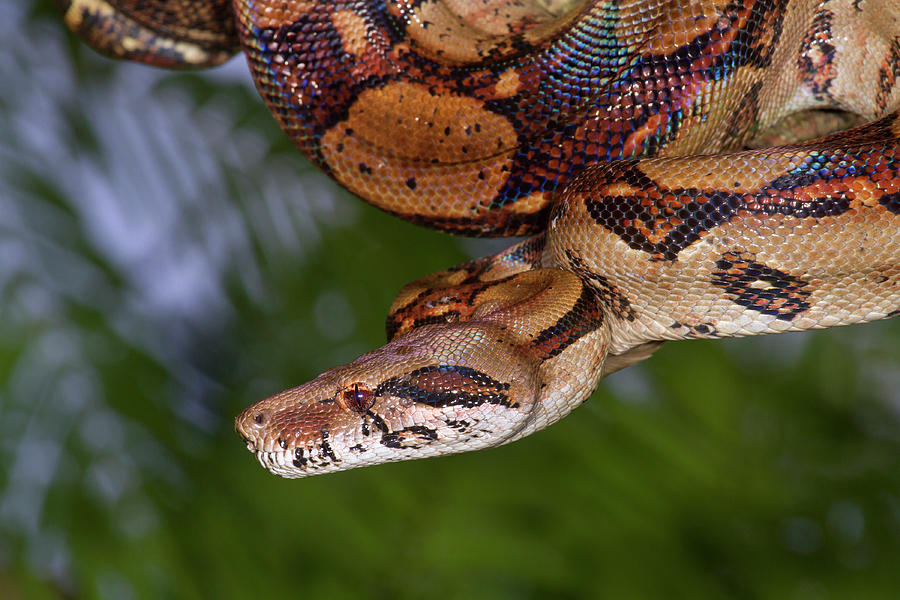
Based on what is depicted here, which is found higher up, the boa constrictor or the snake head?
the boa constrictor

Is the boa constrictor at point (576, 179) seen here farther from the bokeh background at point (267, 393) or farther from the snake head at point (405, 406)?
the bokeh background at point (267, 393)

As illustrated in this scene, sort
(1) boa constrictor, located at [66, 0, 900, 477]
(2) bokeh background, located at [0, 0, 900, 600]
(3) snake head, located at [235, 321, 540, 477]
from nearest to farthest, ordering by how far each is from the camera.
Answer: (1) boa constrictor, located at [66, 0, 900, 477]
(3) snake head, located at [235, 321, 540, 477]
(2) bokeh background, located at [0, 0, 900, 600]

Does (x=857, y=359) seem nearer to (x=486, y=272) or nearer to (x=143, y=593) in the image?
(x=486, y=272)

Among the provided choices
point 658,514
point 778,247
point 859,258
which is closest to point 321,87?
point 778,247

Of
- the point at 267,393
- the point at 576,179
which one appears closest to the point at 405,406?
the point at 576,179

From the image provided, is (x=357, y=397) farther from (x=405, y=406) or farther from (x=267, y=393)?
(x=267, y=393)

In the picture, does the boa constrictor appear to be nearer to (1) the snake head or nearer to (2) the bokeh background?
(1) the snake head

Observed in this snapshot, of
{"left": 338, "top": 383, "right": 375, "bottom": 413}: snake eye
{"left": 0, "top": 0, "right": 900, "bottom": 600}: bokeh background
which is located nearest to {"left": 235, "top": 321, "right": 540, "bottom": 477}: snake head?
{"left": 338, "top": 383, "right": 375, "bottom": 413}: snake eye
